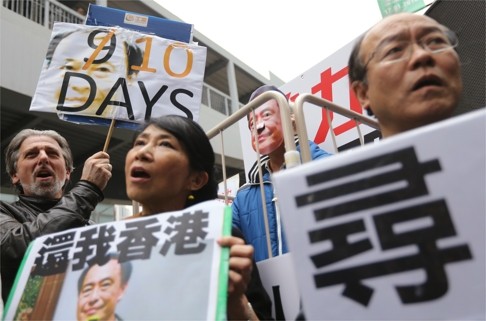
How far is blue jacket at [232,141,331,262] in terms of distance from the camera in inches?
67.5

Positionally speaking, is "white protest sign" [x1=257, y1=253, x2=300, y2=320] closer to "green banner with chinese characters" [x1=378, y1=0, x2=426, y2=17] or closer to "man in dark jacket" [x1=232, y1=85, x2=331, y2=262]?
"man in dark jacket" [x1=232, y1=85, x2=331, y2=262]

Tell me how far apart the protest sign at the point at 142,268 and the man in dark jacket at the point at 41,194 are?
335 millimetres

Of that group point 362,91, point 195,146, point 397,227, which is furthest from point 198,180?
point 397,227

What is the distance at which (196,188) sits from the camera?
1.46 meters

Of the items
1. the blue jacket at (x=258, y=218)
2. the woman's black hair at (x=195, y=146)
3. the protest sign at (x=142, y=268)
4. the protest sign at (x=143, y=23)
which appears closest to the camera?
the protest sign at (x=142, y=268)

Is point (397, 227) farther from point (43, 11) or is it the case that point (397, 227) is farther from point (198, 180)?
point (43, 11)

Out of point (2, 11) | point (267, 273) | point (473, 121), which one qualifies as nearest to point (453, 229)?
point (473, 121)

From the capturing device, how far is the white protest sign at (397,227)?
0.71m

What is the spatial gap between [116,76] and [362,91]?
1640mm

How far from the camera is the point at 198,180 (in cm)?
146

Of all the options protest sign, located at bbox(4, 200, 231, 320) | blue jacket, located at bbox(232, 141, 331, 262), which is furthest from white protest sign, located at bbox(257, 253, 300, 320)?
protest sign, located at bbox(4, 200, 231, 320)

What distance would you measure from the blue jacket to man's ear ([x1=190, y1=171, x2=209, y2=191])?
403 millimetres

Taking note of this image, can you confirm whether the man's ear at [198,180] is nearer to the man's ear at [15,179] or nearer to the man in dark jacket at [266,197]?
the man in dark jacket at [266,197]

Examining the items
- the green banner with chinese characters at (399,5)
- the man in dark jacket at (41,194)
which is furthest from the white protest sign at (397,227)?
the green banner with chinese characters at (399,5)
